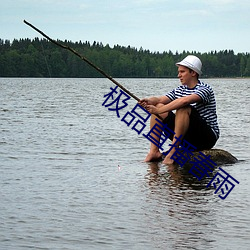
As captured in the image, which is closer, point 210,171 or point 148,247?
point 148,247

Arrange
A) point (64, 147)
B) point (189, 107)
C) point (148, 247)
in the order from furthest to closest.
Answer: point (64, 147) → point (189, 107) → point (148, 247)

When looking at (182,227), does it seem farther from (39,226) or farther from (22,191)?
(22,191)

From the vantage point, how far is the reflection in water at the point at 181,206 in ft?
17.8

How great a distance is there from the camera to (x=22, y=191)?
23.7 ft

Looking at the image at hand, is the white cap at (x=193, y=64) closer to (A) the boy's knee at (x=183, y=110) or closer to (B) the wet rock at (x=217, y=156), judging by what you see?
(A) the boy's knee at (x=183, y=110)

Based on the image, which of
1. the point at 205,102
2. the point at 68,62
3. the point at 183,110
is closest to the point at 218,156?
the point at 205,102

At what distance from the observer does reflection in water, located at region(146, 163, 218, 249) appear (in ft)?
17.8

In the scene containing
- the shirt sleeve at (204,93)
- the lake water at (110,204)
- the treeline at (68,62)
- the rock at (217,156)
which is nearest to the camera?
the lake water at (110,204)

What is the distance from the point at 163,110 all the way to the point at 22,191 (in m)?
2.27

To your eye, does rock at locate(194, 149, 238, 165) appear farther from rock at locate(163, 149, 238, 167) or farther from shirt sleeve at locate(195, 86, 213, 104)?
shirt sleeve at locate(195, 86, 213, 104)

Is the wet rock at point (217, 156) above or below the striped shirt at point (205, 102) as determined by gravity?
below

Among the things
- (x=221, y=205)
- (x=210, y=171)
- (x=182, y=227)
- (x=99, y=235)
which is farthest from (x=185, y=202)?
(x=210, y=171)

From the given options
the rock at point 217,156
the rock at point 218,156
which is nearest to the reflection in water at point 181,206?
the rock at point 217,156

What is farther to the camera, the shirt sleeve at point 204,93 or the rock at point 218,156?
the rock at point 218,156
